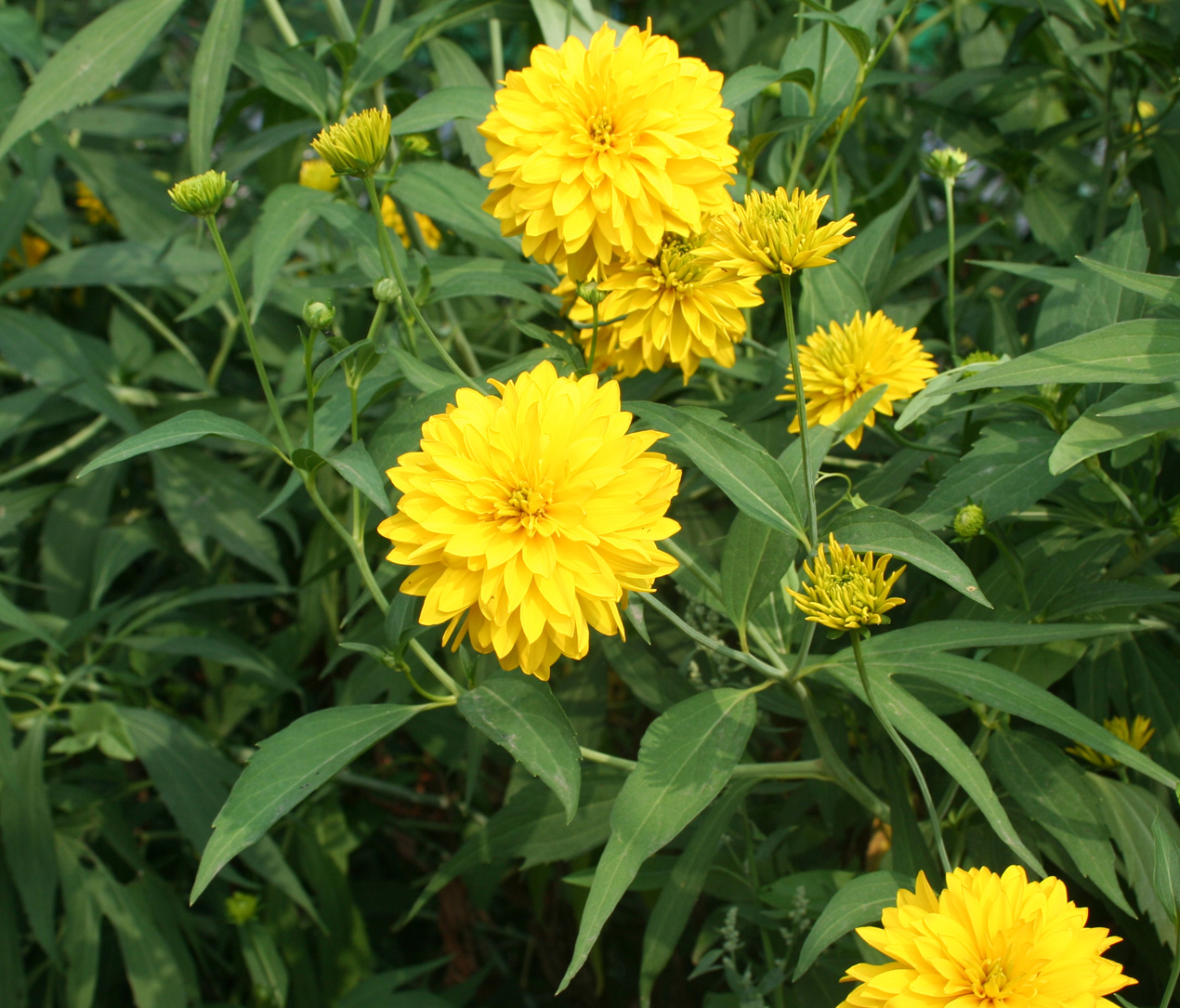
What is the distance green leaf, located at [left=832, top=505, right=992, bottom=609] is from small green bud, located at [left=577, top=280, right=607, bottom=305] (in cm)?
30

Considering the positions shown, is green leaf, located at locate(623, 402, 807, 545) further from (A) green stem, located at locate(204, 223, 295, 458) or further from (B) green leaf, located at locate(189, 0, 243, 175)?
(B) green leaf, located at locate(189, 0, 243, 175)

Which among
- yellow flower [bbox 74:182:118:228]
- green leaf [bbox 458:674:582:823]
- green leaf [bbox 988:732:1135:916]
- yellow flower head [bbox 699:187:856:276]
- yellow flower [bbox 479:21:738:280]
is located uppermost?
yellow flower [bbox 479:21:738:280]

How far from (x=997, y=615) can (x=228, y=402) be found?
1.25m

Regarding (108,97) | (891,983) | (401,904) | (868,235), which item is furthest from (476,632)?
(108,97)

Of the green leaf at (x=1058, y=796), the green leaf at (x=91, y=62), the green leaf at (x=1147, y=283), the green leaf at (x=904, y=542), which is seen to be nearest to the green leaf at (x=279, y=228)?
the green leaf at (x=91, y=62)

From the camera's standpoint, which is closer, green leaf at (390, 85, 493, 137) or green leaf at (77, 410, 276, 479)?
green leaf at (77, 410, 276, 479)

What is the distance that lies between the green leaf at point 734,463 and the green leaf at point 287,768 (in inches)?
13.3

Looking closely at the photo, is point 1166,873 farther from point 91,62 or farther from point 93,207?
point 93,207

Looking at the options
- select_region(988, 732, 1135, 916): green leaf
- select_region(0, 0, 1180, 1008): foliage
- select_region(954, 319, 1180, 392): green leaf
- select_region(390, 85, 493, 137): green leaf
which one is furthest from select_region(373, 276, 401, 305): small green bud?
select_region(988, 732, 1135, 916): green leaf

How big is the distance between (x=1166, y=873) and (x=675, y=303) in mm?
622

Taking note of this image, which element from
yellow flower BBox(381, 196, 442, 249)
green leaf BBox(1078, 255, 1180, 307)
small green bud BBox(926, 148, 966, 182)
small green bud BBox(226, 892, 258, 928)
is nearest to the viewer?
green leaf BBox(1078, 255, 1180, 307)

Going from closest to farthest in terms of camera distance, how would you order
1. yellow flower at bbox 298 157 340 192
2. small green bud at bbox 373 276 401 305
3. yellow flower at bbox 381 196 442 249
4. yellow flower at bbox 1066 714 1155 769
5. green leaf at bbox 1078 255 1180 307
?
green leaf at bbox 1078 255 1180 307 → small green bud at bbox 373 276 401 305 → yellow flower at bbox 1066 714 1155 769 → yellow flower at bbox 381 196 442 249 → yellow flower at bbox 298 157 340 192

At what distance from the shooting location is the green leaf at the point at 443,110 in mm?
1076

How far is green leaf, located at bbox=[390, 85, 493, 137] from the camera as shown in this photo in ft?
3.53
